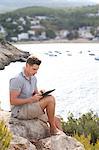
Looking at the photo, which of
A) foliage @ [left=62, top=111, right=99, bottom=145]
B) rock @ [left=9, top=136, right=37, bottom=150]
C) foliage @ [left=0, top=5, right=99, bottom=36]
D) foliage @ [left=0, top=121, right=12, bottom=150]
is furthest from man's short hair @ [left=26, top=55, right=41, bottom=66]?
foliage @ [left=0, top=5, right=99, bottom=36]

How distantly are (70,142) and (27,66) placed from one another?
3.80ft

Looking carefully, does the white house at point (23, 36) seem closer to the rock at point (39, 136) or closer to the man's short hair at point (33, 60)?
the rock at point (39, 136)

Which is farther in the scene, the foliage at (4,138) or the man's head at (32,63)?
the man's head at (32,63)

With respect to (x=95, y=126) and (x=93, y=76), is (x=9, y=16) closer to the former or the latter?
(x=93, y=76)

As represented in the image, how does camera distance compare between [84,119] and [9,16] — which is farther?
[9,16]

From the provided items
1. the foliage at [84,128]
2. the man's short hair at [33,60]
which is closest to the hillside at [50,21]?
the foliage at [84,128]

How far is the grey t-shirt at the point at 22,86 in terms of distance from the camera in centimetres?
660

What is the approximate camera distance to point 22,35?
129375 mm

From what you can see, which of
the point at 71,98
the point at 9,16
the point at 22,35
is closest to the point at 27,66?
the point at 71,98

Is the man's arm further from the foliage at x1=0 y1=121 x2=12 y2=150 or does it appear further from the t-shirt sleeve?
the foliage at x1=0 y1=121 x2=12 y2=150

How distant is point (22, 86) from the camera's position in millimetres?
6676

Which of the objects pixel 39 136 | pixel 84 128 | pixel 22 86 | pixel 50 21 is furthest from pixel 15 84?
pixel 50 21

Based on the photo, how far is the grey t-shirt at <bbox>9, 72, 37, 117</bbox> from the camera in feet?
21.7

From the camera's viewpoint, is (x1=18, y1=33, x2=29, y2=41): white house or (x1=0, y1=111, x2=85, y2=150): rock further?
(x1=18, y1=33, x2=29, y2=41): white house
